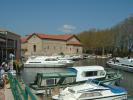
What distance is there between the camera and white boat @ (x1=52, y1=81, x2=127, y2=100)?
18719mm

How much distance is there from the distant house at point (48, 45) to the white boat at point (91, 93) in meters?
76.5

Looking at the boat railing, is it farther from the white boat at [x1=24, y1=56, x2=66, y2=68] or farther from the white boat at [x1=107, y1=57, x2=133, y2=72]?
the white boat at [x1=24, y1=56, x2=66, y2=68]

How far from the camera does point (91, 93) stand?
63.5 ft

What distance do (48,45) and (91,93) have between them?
8366 cm

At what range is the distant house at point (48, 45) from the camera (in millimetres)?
100312

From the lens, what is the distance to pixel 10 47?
5784 cm

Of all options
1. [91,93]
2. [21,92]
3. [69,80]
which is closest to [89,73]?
[69,80]

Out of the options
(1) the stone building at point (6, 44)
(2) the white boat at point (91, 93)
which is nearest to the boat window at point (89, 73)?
(2) the white boat at point (91, 93)

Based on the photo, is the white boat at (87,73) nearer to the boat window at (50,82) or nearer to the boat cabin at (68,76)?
the boat cabin at (68,76)

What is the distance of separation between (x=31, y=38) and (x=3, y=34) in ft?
165

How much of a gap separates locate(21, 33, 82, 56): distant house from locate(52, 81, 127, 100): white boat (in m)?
76.5

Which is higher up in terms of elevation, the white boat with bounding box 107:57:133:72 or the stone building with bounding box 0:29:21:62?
the stone building with bounding box 0:29:21:62

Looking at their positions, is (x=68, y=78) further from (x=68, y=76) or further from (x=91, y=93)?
(x=91, y=93)

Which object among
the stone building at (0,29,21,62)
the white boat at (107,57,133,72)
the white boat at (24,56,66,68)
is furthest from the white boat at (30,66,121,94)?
the white boat at (24,56,66,68)
